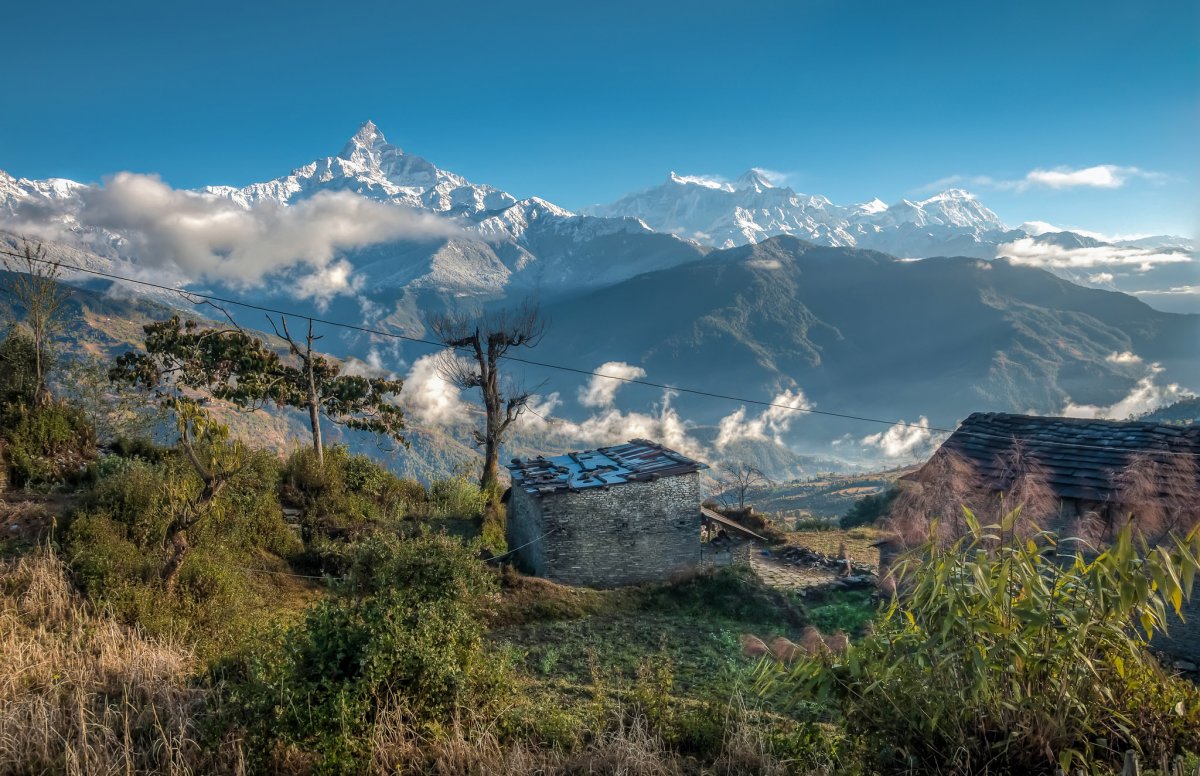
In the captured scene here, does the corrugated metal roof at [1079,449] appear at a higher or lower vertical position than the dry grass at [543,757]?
higher

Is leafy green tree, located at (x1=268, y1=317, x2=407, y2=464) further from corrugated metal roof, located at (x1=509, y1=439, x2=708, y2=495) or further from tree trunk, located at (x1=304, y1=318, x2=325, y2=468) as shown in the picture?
corrugated metal roof, located at (x1=509, y1=439, x2=708, y2=495)

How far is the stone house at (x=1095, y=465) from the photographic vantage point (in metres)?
13.8

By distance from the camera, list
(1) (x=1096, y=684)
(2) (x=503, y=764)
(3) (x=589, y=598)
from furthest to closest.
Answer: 1. (3) (x=589, y=598)
2. (2) (x=503, y=764)
3. (1) (x=1096, y=684)

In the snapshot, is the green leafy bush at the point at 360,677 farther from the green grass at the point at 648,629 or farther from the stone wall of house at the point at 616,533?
the stone wall of house at the point at 616,533

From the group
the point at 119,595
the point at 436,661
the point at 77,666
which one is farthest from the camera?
the point at 119,595

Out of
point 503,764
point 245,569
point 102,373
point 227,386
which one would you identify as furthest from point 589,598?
point 102,373

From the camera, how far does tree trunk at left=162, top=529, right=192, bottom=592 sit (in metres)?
9.22

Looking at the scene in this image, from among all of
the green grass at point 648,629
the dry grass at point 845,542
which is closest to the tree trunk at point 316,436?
the green grass at point 648,629

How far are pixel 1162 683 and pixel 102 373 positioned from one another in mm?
31415

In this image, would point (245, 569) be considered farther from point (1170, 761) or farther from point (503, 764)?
point (1170, 761)

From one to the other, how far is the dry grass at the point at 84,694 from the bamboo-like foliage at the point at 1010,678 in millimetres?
5373

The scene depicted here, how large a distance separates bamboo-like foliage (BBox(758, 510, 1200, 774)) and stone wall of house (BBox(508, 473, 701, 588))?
592 inches

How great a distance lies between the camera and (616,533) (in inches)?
792

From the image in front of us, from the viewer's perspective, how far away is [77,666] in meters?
6.97
